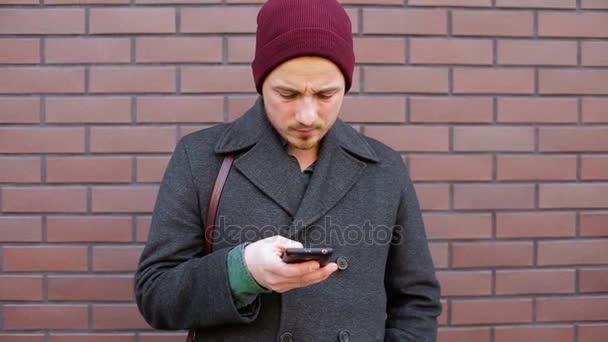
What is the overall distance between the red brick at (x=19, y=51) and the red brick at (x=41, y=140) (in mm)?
255

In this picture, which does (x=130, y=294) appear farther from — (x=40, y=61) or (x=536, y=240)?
(x=536, y=240)

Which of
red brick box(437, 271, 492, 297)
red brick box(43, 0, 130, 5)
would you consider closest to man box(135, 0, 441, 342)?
red brick box(437, 271, 492, 297)

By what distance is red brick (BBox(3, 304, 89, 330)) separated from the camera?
2363 mm

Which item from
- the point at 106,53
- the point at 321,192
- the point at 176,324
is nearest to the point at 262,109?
the point at 321,192

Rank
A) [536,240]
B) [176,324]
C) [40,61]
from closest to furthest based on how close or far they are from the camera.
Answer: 1. [176,324]
2. [40,61]
3. [536,240]

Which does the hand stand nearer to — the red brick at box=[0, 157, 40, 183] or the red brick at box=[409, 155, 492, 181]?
the red brick at box=[409, 155, 492, 181]

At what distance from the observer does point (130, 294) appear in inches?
93.5

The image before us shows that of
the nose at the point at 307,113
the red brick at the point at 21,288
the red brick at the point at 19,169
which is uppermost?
the nose at the point at 307,113

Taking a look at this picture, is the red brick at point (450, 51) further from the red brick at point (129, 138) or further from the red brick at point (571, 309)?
the red brick at point (571, 309)

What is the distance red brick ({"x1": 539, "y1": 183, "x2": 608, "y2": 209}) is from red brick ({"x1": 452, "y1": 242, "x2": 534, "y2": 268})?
7.7 inches

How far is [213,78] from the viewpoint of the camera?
2330 millimetres

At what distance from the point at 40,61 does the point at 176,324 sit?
125cm

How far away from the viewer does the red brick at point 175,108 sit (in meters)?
2.33

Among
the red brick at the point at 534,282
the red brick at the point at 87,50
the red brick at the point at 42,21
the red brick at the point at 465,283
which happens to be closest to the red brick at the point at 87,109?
the red brick at the point at 87,50
